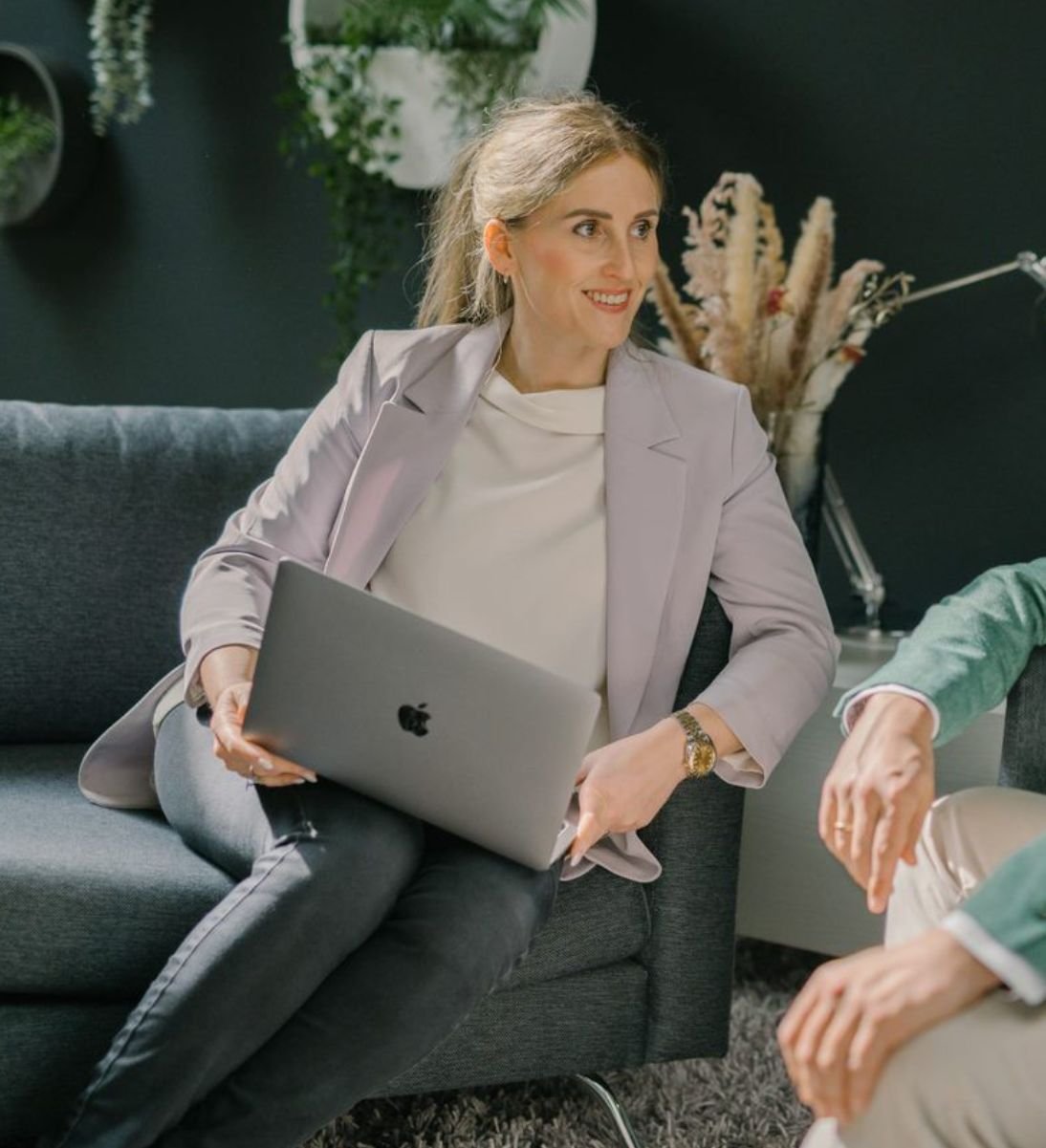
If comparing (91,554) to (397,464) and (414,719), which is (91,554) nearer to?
(397,464)

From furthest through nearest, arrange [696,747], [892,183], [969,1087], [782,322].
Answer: [892,183] → [782,322] → [696,747] → [969,1087]

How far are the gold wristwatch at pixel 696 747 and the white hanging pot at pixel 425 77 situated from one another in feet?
4.87

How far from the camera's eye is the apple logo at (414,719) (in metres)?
1.60

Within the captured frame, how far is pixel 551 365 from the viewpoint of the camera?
2.12m

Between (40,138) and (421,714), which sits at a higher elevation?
(421,714)

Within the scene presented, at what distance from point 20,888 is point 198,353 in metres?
1.99

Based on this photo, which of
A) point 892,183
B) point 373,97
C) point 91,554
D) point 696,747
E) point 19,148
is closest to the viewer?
point 696,747

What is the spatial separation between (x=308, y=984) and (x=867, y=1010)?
24.3 inches

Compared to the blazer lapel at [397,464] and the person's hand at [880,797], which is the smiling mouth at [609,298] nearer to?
the blazer lapel at [397,464]

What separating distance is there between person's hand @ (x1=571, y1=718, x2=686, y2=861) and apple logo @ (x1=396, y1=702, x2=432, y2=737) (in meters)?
0.25

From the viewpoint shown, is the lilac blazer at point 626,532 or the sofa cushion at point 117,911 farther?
the lilac blazer at point 626,532

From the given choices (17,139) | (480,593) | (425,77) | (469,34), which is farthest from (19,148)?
(480,593)

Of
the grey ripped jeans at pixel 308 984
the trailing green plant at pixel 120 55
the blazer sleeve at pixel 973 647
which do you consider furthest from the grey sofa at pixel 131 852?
the trailing green plant at pixel 120 55

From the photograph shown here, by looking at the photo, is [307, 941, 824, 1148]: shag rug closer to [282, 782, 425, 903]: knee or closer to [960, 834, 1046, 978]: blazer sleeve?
[282, 782, 425, 903]: knee
